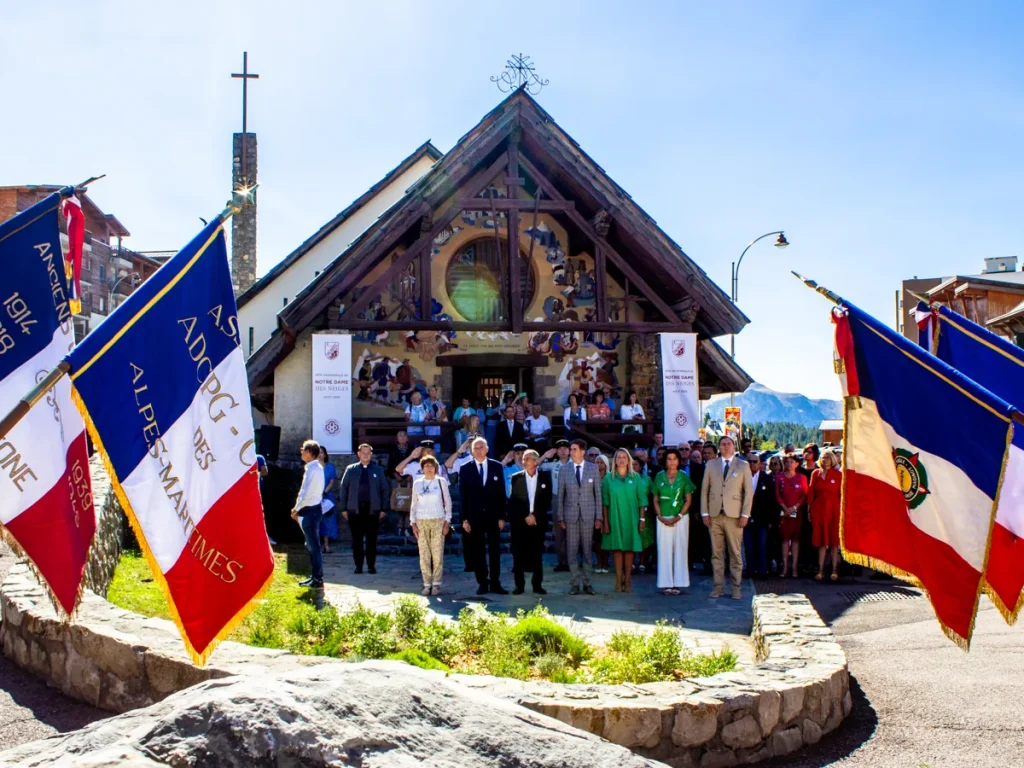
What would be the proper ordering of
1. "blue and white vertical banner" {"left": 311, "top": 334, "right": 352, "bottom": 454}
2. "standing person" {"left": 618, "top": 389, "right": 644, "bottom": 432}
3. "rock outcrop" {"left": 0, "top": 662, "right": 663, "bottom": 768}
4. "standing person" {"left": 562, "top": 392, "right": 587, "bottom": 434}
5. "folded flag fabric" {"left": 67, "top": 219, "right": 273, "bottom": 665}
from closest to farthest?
"rock outcrop" {"left": 0, "top": 662, "right": 663, "bottom": 768} < "folded flag fabric" {"left": 67, "top": 219, "right": 273, "bottom": 665} < "blue and white vertical banner" {"left": 311, "top": 334, "right": 352, "bottom": 454} < "standing person" {"left": 562, "top": 392, "right": 587, "bottom": 434} < "standing person" {"left": 618, "top": 389, "right": 644, "bottom": 432}

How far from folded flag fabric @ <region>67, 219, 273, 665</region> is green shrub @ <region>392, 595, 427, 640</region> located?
2.70 m

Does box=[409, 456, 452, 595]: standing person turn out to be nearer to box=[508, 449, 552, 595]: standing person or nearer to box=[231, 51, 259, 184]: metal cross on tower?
box=[508, 449, 552, 595]: standing person

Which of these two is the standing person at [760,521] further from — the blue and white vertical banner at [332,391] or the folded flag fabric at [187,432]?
the folded flag fabric at [187,432]

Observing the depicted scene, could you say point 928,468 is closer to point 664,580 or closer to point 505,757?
point 505,757

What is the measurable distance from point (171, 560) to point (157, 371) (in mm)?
959

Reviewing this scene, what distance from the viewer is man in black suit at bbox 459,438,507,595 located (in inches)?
436

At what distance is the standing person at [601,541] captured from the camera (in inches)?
467

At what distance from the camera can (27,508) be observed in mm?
4977

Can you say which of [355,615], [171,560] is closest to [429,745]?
[171,560]

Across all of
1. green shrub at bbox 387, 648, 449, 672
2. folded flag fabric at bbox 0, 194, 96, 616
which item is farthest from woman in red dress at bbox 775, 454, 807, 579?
folded flag fabric at bbox 0, 194, 96, 616

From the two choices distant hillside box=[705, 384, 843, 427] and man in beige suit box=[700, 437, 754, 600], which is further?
distant hillside box=[705, 384, 843, 427]

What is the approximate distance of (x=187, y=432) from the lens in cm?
504

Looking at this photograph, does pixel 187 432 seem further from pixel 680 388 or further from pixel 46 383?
pixel 680 388

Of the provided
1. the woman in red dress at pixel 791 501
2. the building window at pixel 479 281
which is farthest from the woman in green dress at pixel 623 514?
the building window at pixel 479 281
